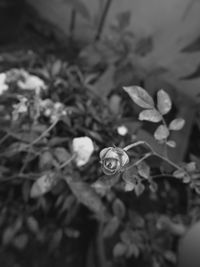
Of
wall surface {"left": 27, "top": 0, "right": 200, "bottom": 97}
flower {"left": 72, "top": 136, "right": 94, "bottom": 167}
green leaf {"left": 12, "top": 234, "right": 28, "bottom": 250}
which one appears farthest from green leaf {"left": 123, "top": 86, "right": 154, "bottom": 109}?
wall surface {"left": 27, "top": 0, "right": 200, "bottom": 97}

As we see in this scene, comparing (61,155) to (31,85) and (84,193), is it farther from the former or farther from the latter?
(31,85)

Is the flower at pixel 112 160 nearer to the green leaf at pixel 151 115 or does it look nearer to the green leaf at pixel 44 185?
the green leaf at pixel 151 115

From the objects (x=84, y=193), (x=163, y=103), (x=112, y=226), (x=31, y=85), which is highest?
(x=31, y=85)

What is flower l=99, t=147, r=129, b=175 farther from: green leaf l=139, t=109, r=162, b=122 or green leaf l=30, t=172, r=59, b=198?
green leaf l=30, t=172, r=59, b=198

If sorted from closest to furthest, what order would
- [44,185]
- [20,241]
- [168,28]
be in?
1. [44,185]
2. [20,241]
3. [168,28]

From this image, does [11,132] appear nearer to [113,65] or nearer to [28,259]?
[28,259]

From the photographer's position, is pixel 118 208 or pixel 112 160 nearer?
pixel 112 160

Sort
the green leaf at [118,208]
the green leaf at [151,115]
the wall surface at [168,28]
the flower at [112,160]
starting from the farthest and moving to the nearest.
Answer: the wall surface at [168,28]
the green leaf at [118,208]
the green leaf at [151,115]
the flower at [112,160]

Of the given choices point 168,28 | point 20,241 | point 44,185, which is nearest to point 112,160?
point 44,185

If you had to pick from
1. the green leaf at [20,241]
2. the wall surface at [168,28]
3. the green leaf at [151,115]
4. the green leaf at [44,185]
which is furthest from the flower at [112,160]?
the wall surface at [168,28]
